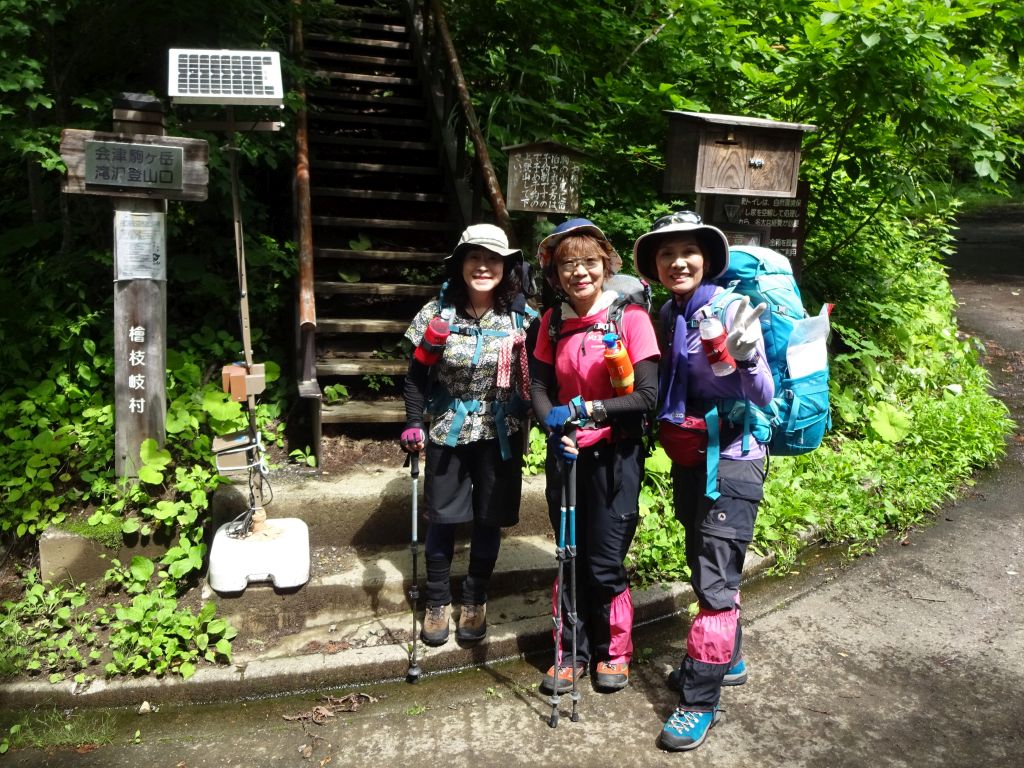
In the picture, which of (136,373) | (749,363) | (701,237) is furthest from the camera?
(136,373)

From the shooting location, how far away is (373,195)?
7.21 metres

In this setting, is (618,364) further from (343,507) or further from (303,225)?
(303,225)

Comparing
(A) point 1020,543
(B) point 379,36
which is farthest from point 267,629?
(B) point 379,36

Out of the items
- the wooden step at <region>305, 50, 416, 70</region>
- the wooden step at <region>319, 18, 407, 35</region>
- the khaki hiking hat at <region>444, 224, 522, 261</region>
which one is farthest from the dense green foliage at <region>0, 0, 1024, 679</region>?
the wooden step at <region>319, 18, 407, 35</region>

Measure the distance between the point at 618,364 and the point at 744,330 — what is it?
0.56 m

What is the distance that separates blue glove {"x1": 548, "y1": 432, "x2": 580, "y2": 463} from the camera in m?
3.28

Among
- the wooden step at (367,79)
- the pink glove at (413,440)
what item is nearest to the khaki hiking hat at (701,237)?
the pink glove at (413,440)

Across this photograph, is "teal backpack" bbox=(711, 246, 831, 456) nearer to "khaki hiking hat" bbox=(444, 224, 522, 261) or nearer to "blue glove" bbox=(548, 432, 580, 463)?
"blue glove" bbox=(548, 432, 580, 463)

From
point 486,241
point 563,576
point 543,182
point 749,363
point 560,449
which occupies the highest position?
point 543,182

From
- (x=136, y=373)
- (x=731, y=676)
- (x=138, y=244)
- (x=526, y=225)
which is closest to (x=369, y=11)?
(x=526, y=225)

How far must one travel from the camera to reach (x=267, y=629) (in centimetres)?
396

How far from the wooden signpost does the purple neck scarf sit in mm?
2723

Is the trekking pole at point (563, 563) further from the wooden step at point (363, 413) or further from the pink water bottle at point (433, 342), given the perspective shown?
the wooden step at point (363, 413)

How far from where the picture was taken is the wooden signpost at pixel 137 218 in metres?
4.18
